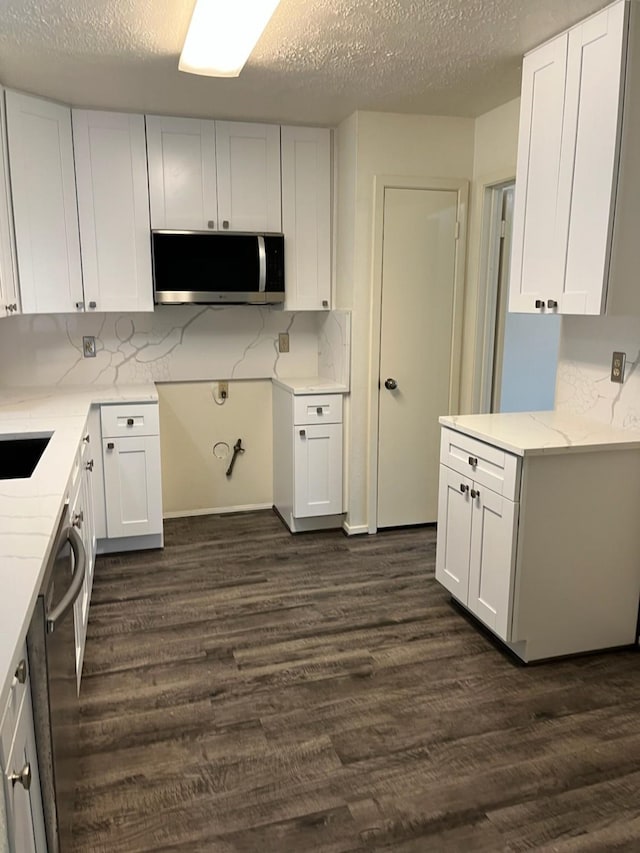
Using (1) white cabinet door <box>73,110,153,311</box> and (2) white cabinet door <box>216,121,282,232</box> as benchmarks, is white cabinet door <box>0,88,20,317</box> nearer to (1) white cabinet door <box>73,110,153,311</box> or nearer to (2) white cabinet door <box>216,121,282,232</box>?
(1) white cabinet door <box>73,110,153,311</box>

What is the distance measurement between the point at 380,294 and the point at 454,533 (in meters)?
1.51

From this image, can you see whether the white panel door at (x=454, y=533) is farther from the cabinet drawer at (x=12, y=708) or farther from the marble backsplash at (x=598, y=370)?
the cabinet drawer at (x=12, y=708)

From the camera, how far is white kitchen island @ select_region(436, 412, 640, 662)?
2428 millimetres

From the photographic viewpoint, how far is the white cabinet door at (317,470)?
3.81m

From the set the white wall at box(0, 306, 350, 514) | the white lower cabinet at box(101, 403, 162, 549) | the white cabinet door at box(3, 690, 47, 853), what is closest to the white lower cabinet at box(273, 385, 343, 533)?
the white wall at box(0, 306, 350, 514)

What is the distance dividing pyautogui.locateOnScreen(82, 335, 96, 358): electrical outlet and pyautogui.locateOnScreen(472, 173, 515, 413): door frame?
2.29m

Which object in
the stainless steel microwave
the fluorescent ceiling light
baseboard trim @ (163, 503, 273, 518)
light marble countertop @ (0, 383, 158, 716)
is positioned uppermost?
the fluorescent ceiling light

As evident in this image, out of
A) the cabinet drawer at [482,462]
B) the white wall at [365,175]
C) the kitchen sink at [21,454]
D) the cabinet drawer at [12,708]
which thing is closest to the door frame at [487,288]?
the white wall at [365,175]

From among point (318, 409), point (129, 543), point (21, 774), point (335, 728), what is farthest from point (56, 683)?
point (318, 409)

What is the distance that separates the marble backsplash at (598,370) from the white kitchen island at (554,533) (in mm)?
98

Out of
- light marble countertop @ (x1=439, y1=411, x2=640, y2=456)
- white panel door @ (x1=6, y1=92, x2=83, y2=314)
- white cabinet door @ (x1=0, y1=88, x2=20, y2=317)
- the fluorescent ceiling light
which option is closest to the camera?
the fluorescent ceiling light

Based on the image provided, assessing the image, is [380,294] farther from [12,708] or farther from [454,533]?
[12,708]

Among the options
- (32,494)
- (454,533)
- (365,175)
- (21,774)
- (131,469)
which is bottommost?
(454,533)

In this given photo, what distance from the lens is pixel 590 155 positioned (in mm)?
2342
